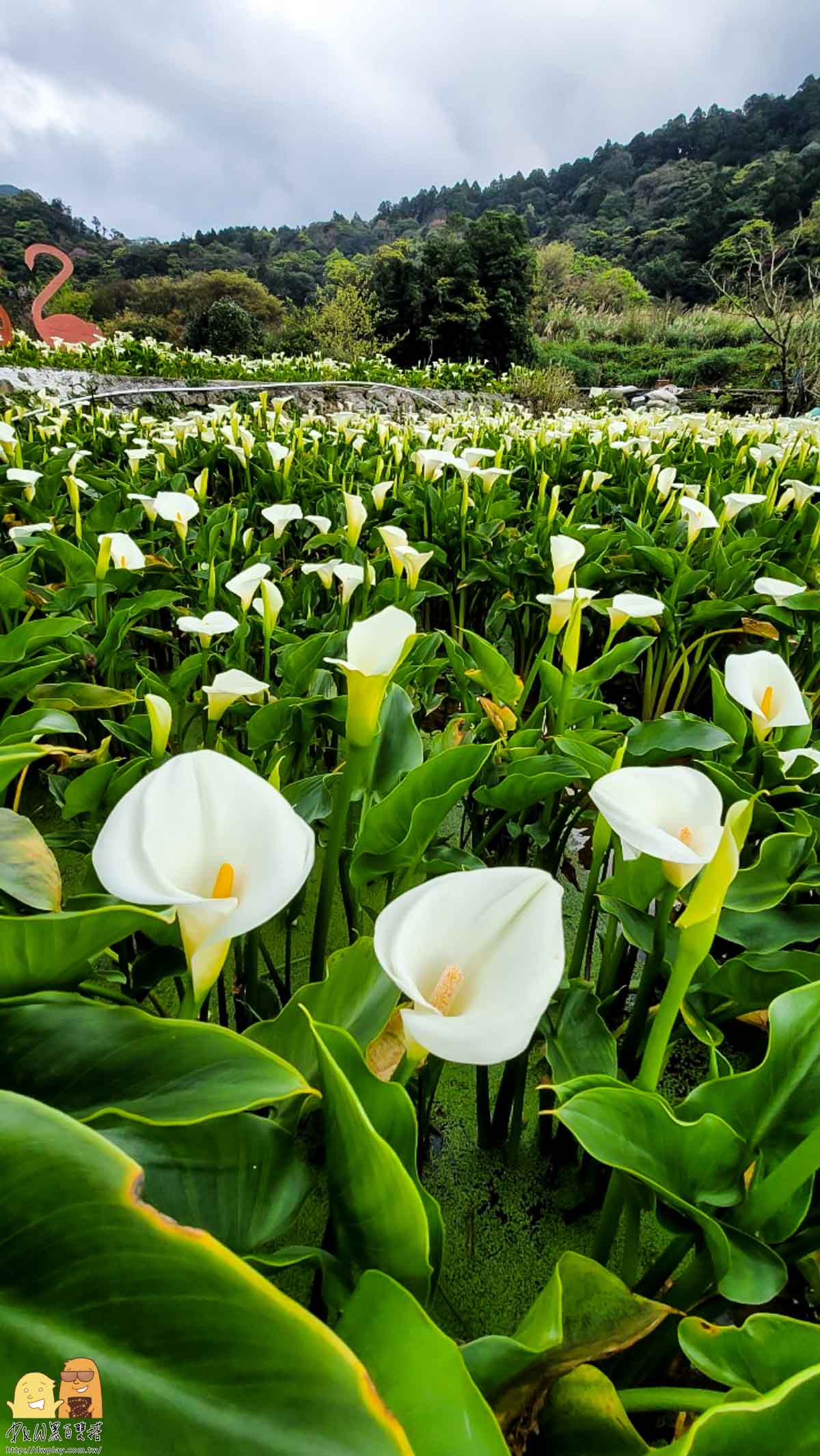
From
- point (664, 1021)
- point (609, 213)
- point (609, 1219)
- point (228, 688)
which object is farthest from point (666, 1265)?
point (609, 213)

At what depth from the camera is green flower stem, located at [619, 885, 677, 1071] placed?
0.70 metres

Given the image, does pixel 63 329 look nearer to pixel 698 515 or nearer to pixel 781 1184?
pixel 698 515

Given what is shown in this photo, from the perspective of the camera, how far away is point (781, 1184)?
51 centimetres

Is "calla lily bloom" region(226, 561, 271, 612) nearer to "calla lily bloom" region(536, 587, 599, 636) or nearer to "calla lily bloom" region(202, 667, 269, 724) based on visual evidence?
"calla lily bloom" region(202, 667, 269, 724)

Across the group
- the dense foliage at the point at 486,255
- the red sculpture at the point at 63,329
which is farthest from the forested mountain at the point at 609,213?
the red sculpture at the point at 63,329

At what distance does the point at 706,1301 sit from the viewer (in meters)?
0.59

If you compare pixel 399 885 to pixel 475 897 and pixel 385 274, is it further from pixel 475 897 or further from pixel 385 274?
pixel 385 274

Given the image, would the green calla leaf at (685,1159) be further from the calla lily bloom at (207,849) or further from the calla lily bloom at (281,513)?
the calla lily bloom at (281,513)

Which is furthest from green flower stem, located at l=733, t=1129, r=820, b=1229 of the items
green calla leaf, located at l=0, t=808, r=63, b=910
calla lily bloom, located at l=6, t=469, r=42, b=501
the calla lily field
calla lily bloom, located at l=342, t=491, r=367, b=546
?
calla lily bloom, located at l=6, t=469, r=42, b=501

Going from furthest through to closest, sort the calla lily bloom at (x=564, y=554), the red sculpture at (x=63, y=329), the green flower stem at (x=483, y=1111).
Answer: the red sculpture at (x=63, y=329), the calla lily bloom at (x=564, y=554), the green flower stem at (x=483, y=1111)

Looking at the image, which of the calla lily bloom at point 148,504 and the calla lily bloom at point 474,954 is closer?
the calla lily bloom at point 474,954

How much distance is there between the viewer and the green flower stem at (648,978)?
70 cm

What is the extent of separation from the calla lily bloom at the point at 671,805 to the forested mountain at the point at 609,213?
21.2 meters

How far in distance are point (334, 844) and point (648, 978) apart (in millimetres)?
372
